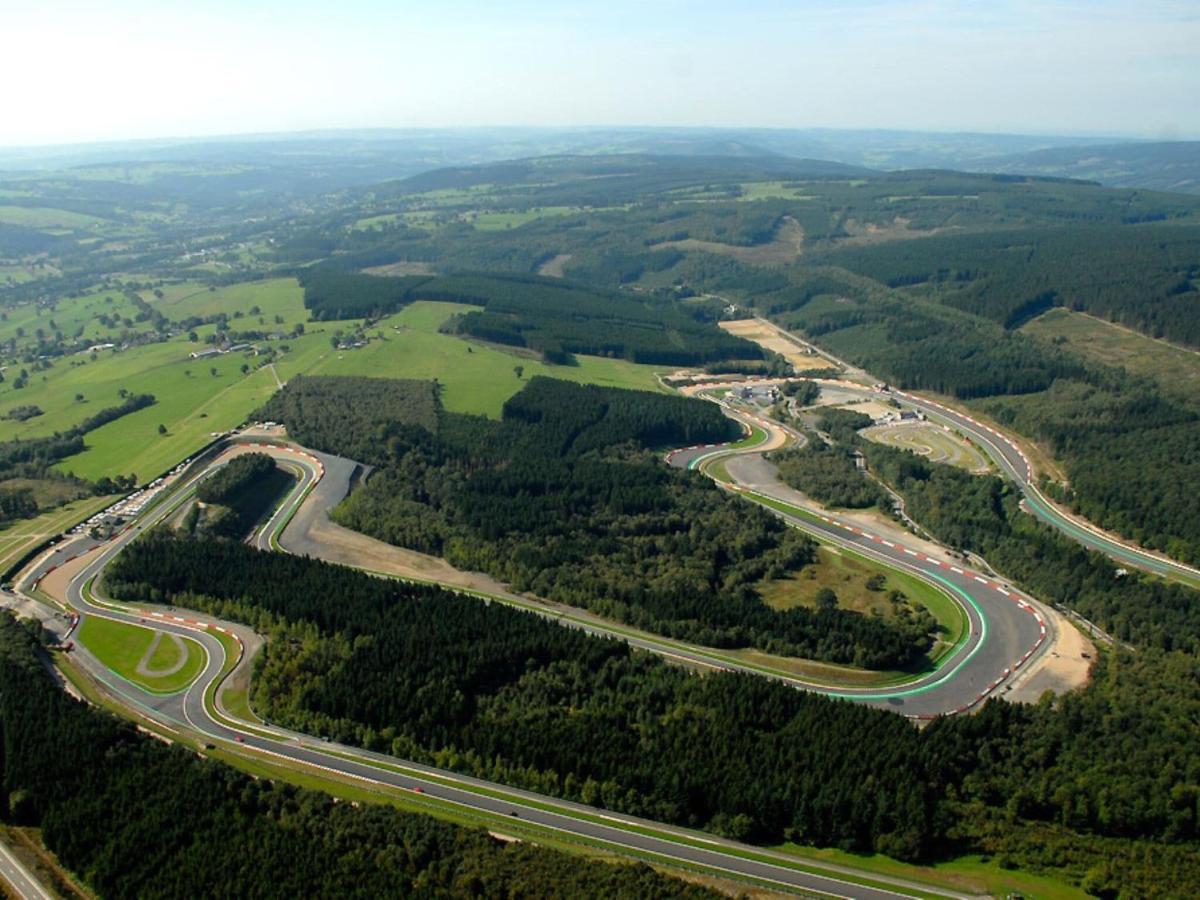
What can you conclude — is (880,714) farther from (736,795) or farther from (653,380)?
(653,380)

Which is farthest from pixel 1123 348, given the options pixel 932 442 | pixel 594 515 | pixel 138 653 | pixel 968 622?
pixel 138 653

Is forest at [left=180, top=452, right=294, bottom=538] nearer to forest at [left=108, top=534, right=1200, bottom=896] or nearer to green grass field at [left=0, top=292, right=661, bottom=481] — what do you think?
green grass field at [left=0, top=292, right=661, bottom=481]

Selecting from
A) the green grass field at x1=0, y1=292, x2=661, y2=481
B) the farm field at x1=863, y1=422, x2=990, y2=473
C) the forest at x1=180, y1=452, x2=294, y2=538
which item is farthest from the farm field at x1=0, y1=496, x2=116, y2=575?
the farm field at x1=863, y1=422, x2=990, y2=473

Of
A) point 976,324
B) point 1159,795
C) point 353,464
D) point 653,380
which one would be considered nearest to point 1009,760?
point 1159,795

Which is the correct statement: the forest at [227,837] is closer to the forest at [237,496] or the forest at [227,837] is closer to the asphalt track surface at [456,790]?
the asphalt track surface at [456,790]

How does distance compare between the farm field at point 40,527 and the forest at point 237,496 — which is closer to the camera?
the farm field at point 40,527

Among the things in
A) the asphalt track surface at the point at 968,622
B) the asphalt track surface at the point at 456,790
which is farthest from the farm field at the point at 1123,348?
the asphalt track surface at the point at 456,790
